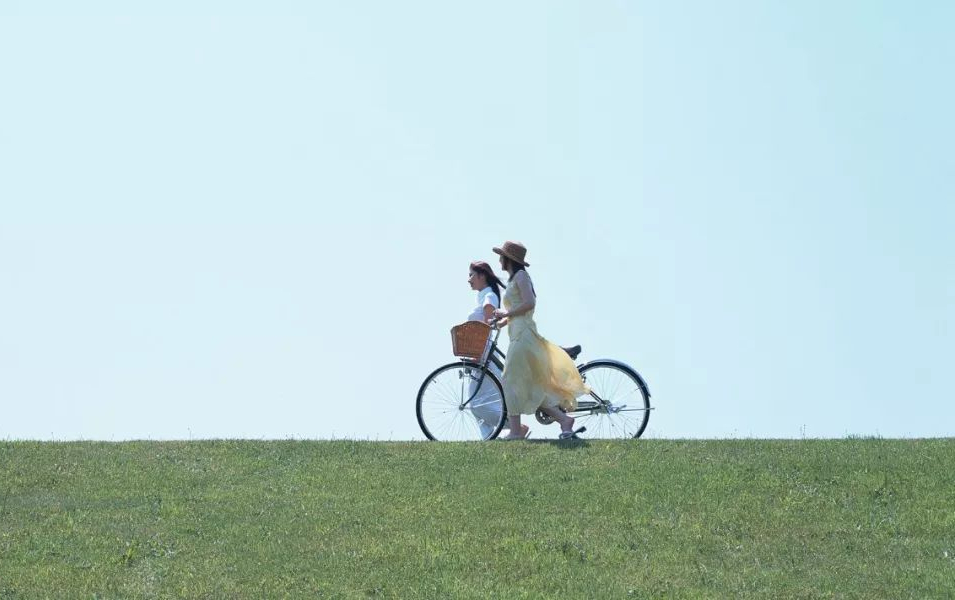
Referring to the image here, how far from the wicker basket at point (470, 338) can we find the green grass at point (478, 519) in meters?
1.15

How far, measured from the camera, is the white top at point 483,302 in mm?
16344

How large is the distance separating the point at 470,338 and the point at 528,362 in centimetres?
80

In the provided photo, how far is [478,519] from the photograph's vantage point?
13094 millimetres

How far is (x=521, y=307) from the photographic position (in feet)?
51.4

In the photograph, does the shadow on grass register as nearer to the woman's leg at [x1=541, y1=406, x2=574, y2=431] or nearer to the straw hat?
the woman's leg at [x1=541, y1=406, x2=574, y2=431]

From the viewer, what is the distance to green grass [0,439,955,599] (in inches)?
461

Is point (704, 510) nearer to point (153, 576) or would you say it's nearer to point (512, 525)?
point (512, 525)

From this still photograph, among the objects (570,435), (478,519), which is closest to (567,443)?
(570,435)

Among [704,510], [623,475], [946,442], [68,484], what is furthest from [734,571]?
[68,484]

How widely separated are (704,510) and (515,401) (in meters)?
3.07

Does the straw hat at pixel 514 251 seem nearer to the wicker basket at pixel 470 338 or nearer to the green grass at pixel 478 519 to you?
the wicker basket at pixel 470 338

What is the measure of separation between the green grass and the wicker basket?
3.78 ft

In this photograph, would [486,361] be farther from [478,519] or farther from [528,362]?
[478,519]

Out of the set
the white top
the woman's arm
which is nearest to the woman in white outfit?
the white top
